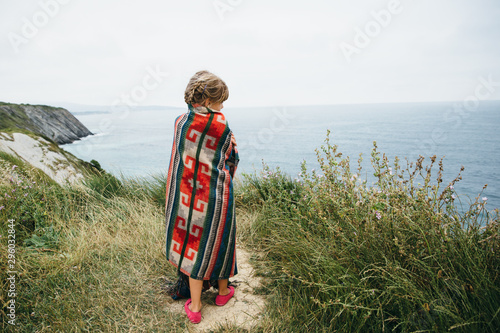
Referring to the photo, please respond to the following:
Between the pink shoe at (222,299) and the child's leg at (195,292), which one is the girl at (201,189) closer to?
the child's leg at (195,292)

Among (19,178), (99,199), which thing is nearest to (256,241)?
(99,199)

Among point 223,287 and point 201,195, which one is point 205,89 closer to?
point 201,195

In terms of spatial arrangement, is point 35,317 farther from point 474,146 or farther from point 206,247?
point 474,146

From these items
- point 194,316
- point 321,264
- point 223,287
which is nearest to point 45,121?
point 223,287

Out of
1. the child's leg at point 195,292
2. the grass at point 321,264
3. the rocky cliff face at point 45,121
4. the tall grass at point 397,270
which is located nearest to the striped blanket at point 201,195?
the child's leg at point 195,292

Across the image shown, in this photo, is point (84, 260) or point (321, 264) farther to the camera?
point (84, 260)

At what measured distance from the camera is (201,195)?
231 centimetres

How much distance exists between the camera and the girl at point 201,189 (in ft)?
7.42

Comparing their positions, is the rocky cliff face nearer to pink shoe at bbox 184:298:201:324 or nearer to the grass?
the grass

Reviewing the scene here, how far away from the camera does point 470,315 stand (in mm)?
1817

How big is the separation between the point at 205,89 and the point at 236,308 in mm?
1826

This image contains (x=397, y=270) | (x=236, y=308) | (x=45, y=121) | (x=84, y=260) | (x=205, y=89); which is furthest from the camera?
(x=45, y=121)

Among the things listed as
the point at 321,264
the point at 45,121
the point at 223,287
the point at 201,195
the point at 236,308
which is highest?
the point at 45,121

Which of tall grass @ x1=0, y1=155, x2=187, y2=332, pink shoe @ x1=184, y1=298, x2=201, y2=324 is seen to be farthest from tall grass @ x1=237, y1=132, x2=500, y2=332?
tall grass @ x1=0, y1=155, x2=187, y2=332
